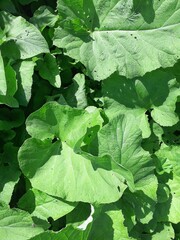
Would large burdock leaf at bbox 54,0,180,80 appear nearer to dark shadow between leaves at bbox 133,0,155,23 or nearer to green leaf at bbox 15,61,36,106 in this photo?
dark shadow between leaves at bbox 133,0,155,23

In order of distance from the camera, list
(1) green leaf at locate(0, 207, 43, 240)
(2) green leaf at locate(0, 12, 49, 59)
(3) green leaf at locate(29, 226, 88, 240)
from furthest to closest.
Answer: (2) green leaf at locate(0, 12, 49, 59) → (1) green leaf at locate(0, 207, 43, 240) → (3) green leaf at locate(29, 226, 88, 240)

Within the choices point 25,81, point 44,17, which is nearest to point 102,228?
point 25,81

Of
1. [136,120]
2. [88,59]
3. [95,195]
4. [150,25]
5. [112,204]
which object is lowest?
[112,204]

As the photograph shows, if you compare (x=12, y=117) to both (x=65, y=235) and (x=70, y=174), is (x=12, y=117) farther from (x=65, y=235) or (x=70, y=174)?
(x=65, y=235)

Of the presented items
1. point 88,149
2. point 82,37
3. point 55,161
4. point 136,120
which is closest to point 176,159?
point 136,120

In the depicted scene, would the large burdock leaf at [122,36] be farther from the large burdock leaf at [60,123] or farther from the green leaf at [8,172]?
the green leaf at [8,172]

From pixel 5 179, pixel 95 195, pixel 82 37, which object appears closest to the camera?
pixel 95 195

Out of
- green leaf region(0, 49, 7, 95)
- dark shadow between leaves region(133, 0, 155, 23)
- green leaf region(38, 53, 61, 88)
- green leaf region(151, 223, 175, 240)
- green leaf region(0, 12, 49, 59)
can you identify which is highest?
dark shadow between leaves region(133, 0, 155, 23)

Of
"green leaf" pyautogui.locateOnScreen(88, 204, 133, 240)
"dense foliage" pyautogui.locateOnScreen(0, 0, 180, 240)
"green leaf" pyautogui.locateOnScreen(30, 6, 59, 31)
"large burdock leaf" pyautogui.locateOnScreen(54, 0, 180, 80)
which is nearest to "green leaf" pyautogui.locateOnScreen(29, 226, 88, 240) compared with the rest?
"dense foliage" pyautogui.locateOnScreen(0, 0, 180, 240)

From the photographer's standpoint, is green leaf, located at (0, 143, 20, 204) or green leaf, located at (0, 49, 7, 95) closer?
green leaf, located at (0, 49, 7, 95)

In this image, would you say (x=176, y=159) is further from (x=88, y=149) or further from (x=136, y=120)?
(x=88, y=149)
